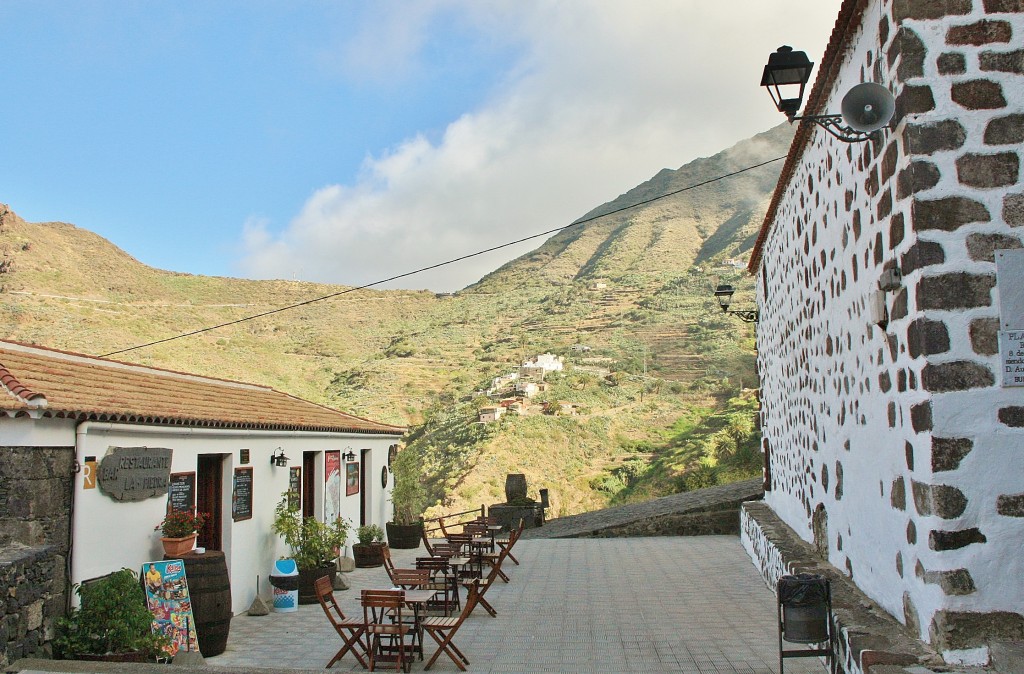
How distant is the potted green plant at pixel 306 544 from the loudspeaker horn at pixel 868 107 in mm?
7951

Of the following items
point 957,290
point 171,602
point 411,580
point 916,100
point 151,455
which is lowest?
point 411,580

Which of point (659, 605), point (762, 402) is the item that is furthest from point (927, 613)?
point (762, 402)

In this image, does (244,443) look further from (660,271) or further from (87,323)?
(660,271)

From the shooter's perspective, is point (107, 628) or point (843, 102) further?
point (107, 628)

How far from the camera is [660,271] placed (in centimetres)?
6412

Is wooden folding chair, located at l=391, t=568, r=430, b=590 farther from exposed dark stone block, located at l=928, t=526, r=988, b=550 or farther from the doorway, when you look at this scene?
exposed dark stone block, located at l=928, t=526, r=988, b=550

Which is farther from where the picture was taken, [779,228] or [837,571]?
[779,228]

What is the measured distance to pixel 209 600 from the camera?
6980 mm

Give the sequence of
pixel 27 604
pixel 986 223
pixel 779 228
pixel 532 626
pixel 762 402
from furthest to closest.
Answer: pixel 762 402
pixel 779 228
pixel 532 626
pixel 27 604
pixel 986 223

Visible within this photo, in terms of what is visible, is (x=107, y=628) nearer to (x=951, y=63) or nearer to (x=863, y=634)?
(x=863, y=634)

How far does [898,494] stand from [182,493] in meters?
6.42

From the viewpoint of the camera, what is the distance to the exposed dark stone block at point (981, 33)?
13.6 feet

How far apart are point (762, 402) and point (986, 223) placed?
8.63 m

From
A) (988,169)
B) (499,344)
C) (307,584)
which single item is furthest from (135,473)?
(499,344)
